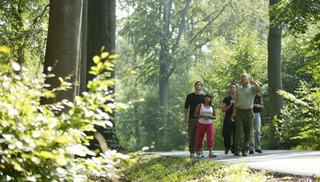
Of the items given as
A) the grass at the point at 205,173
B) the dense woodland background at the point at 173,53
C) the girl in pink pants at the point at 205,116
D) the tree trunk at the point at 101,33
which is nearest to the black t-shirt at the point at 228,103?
the girl in pink pants at the point at 205,116

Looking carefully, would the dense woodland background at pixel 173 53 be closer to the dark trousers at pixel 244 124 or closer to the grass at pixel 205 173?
the grass at pixel 205 173

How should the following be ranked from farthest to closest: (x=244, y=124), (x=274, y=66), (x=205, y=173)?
(x=274, y=66)
(x=244, y=124)
(x=205, y=173)

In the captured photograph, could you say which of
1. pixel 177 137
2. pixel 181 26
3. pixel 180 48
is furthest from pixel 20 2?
pixel 181 26

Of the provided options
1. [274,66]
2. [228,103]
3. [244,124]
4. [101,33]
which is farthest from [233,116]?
[274,66]

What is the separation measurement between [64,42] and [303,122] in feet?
50.1

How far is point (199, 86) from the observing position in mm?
12758

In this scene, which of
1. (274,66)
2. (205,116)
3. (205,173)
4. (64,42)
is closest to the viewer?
(64,42)

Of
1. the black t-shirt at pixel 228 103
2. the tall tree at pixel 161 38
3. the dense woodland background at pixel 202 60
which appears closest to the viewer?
→ the black t-shirt at pixel 228 103

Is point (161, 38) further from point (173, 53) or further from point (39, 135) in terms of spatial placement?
point (39, 135)

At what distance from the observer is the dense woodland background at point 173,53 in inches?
290

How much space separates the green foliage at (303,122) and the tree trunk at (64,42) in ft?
39.2

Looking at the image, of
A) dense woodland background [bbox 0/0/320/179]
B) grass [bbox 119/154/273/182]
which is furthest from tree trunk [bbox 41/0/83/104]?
grass [bbox 119/154/273/182]

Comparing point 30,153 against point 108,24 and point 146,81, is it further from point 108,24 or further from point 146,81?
point 146,81

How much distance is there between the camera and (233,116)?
12492 mm
